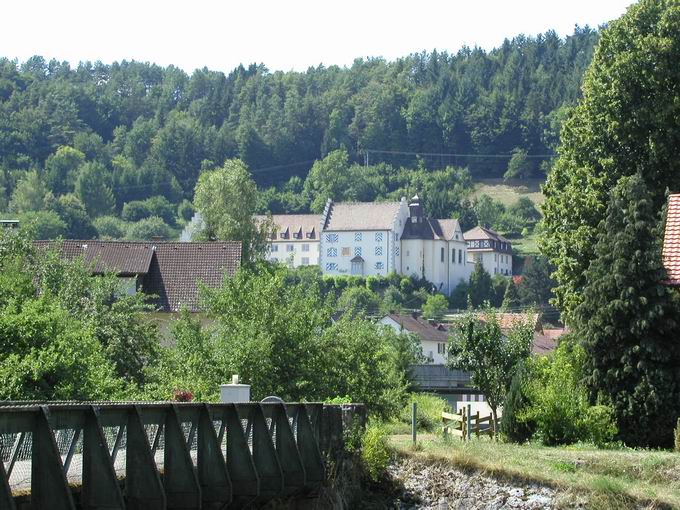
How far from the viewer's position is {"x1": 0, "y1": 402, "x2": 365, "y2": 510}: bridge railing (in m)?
13.3

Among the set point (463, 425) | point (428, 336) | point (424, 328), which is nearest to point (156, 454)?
point (463, 425)

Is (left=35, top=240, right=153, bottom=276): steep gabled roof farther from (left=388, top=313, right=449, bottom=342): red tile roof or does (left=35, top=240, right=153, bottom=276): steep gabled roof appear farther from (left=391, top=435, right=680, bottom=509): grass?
(left=388, top=313, right=449, bottom=342): red tile roof

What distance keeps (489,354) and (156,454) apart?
2687 cm

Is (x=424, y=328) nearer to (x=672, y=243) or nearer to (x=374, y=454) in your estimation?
(x=672, y=243)

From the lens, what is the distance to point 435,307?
18512 cm

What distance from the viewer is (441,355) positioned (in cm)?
12644

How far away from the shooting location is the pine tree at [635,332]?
33312 mm

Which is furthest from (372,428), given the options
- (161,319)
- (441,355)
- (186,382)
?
(441,355)

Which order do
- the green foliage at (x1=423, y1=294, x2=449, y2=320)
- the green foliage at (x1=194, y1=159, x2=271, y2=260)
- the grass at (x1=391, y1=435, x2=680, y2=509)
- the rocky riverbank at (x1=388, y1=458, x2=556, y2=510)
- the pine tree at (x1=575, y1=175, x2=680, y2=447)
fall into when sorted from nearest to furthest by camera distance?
the grass at (x1=391, y1=435, x2=680, y2=509) → the rocky riverbank at (x1=388, y1=458, x2=556, y2=510) → the pine tree at (x1=575, y1=175, x2=680, y2=447) → the green foliage at (x1=194, y1=159, x2=271, y2=260) → the green foliage at (x1=423, y1=294, x2=449, y2=320)

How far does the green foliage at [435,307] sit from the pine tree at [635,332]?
140m

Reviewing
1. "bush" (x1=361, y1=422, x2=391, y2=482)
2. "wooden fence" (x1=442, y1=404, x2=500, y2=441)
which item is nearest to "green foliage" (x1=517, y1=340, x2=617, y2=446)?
"wooden fence" (x1=442, y1=404, x2=500, y2=441)

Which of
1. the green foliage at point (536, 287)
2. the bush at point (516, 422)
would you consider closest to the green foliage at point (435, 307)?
the green foliage at point (536, 287)

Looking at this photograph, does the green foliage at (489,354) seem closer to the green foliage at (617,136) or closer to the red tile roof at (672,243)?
the green foliage at (617,136)

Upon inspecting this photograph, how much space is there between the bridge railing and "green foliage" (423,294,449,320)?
154753mm
